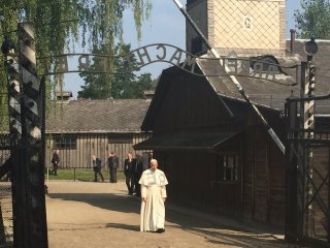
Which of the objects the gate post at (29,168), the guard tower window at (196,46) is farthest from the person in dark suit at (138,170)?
the gate post at (29,168)

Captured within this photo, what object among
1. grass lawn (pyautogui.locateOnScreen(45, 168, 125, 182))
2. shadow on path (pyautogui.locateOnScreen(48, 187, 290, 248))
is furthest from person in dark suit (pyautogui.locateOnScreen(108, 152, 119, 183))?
shadow on path (pyautogui.locateOnScreen(48, 187, 290, 248))

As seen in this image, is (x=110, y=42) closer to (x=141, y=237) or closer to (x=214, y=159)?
(x=214, y=159)

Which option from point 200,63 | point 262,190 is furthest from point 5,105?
point 262,190

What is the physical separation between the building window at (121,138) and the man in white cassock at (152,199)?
3083cm

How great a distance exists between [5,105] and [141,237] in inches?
259

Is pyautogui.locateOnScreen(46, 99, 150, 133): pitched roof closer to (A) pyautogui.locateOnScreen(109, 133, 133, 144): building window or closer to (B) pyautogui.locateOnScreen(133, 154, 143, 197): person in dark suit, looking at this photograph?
(A) pyautogui.locateOnScreen(109, 133, 133, 144): building window

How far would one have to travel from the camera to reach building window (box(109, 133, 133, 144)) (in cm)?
4628

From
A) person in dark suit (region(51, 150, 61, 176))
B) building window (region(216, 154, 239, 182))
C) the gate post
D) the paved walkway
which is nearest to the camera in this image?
the gate post

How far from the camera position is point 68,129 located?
1821 inches

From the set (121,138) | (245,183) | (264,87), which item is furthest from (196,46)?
(121,138)

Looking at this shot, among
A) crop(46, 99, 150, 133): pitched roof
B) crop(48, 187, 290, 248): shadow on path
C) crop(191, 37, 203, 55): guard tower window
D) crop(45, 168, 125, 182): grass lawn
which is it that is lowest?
crop(45, 168, 125, 182): grass lawn

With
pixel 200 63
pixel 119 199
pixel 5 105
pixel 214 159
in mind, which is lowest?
pixel 119 199

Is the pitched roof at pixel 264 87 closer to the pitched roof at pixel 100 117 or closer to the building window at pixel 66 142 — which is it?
the pitched roof at pixel 100 117

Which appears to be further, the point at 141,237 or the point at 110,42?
the point at 110,42
